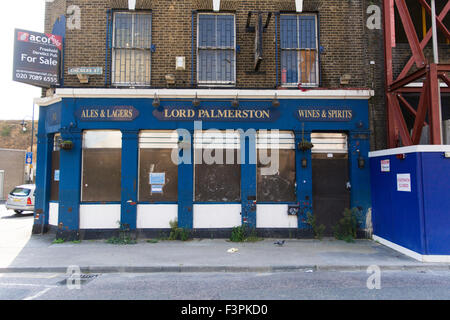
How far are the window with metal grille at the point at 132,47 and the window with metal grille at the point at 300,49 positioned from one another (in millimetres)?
4609

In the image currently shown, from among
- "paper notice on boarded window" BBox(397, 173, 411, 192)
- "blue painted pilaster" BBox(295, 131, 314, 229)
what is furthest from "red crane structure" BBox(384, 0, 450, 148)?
"blue painted pilaster" BBox(295, 131, 314, 229)

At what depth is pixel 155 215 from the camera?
9422mm

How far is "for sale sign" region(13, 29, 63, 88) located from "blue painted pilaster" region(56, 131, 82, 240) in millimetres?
2018

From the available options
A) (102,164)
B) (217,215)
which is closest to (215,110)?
(217,215)

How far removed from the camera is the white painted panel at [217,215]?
9.42 meters

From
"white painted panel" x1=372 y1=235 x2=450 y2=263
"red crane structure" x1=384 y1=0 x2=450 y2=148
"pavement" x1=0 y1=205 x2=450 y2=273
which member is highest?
"red crane structure" x1=384 y1=0 x2=450 y2=148

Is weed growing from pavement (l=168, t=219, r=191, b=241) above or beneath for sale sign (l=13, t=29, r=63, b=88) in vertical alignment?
beneath

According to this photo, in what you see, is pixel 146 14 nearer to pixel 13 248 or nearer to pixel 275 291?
pixel 13 248

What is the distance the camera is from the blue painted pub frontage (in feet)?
30.8

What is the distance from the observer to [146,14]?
33.1 feet

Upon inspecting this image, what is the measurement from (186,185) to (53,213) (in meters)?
4.92

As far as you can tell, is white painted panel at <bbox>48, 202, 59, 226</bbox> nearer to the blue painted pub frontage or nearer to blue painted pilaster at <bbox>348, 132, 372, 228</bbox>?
the blue painted pub frontage

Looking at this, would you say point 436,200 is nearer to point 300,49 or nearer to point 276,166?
point 276,166

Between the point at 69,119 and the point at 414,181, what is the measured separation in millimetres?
10042
